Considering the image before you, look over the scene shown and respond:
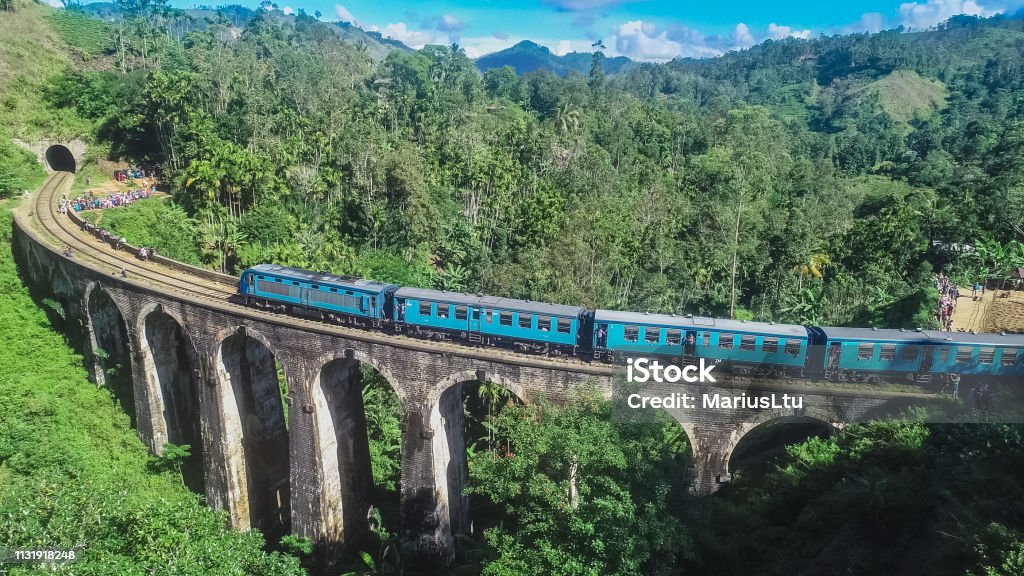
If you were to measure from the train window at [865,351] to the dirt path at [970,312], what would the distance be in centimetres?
1916

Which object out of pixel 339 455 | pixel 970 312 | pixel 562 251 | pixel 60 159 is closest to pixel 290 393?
pixel 339 455

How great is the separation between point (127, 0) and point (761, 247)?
149 meters

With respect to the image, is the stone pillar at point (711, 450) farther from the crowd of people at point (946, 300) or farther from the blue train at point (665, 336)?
the crowd of people at point (946, 300)

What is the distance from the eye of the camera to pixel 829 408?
95.1 feet

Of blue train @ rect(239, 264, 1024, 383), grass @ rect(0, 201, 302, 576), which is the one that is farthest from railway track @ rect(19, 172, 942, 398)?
grass @ rect(0, 201, 302, 576)

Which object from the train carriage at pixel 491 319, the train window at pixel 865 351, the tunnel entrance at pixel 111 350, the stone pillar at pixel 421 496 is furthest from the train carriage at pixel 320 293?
the train window at pixel 865 351

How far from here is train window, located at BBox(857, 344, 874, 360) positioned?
100ft

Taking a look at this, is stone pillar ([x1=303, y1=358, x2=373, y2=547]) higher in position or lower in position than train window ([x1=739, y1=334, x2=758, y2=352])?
lower

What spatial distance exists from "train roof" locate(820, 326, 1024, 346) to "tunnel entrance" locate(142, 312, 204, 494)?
38.1m

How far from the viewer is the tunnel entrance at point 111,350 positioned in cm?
4538

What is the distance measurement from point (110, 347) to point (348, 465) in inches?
844

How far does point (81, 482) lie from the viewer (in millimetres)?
29703

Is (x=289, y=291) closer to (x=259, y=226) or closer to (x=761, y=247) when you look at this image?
(x=259, y=226)

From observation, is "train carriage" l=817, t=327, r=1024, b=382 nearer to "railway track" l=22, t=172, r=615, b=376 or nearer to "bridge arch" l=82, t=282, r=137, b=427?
"railway track" l=22, t=172, r=615, b=376
